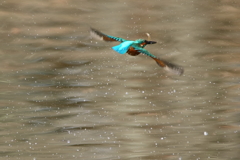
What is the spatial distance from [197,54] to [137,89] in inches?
16.8

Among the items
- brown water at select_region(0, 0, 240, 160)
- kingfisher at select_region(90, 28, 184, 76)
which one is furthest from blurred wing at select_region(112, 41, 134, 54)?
brown water at select_region(0, 0, 240, 160)

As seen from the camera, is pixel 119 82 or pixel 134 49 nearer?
pixel 134 49

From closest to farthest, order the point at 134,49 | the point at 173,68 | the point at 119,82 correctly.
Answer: the point at 173,68
the point at 134,49
the point at 119,82

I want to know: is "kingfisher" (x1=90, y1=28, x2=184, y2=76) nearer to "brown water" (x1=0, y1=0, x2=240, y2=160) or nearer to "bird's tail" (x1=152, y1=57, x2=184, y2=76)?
"bird's tail" (x1=152, y1=57, x2=184, y2=76)

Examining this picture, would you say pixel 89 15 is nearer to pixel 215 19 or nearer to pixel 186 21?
pixel 186 21

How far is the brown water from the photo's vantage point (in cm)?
235

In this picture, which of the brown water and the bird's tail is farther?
the brown water

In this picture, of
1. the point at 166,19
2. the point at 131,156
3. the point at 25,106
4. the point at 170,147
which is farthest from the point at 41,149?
the point at 166,19

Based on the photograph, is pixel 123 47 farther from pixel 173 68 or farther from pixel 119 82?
pixel 119 82

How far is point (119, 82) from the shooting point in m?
2.41

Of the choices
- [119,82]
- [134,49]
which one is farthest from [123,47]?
[119,82]

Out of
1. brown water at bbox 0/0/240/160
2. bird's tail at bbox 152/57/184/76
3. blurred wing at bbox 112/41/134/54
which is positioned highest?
blurred wing at bbox 112/41/134/54

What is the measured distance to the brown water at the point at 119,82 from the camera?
2.35m

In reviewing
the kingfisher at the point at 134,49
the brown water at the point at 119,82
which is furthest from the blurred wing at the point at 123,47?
the brown water at the point at 119,82
